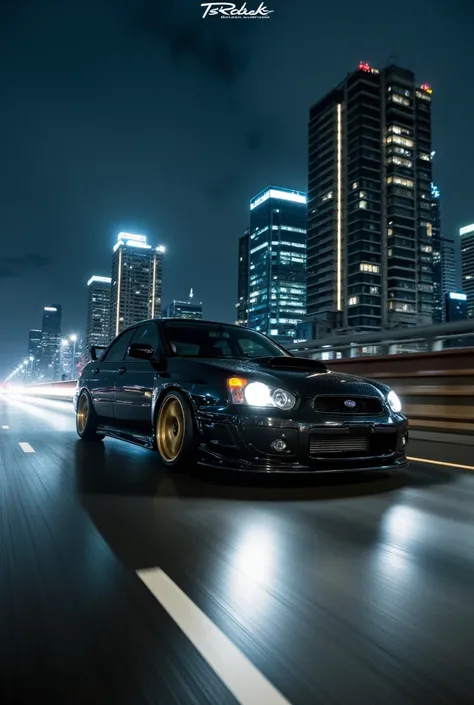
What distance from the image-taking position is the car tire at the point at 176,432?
485cm

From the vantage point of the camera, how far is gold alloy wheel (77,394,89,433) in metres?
7.97

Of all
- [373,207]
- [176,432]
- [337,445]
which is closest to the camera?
[337,445]

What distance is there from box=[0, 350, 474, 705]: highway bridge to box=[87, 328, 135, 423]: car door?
6.92 ft

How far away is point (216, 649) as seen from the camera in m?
1.84

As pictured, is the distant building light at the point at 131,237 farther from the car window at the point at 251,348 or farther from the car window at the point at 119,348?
the car window at the point at 251,348

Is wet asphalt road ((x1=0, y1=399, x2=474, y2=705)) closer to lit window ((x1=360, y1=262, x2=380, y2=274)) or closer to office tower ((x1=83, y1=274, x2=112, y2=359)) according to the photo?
lit window ((x1=360, y1=262, x2=380, y2=274))

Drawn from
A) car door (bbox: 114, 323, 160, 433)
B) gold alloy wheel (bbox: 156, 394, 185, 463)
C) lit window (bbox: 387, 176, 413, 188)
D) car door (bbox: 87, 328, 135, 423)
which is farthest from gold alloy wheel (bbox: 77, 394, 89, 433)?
lit window (bbox: 387, 176, 413, 188)

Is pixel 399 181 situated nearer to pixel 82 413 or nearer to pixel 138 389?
pixel 82 413

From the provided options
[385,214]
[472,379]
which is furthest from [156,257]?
[472,379]

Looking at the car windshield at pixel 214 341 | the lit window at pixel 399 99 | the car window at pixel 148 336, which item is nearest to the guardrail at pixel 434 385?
the car windshield at pixel 214 341

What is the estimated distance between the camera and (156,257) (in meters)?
134

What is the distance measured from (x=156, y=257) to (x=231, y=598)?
445 ft

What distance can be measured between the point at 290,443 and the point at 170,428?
1.49 meters

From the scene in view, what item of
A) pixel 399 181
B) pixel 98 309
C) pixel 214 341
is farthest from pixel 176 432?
pixel 98 309
